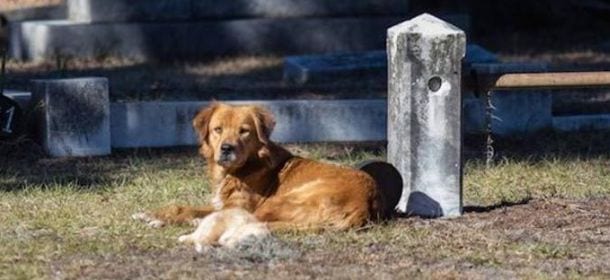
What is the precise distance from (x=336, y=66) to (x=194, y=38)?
251 centimetres

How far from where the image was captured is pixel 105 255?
24.8 ft

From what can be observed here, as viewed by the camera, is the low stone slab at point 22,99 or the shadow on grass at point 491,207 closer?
the shadow on grass at point 491,207

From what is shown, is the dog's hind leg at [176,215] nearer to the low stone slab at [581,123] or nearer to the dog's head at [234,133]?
the dog's head at [234,133]

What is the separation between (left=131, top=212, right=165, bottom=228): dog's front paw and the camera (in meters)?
8.26

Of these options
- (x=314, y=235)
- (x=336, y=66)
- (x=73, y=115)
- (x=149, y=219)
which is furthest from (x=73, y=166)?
(x=336, y=66)

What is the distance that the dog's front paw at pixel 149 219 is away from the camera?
8258 millimetres

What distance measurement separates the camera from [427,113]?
8.70m

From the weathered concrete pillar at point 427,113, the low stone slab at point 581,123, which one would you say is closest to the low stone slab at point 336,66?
the low stone slab at point 581,123

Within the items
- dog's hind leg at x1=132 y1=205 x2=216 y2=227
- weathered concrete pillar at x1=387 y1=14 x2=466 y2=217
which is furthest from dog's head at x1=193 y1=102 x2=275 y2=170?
weathered concrete pillar at x1=387 y1=14 x2=466 y2=217

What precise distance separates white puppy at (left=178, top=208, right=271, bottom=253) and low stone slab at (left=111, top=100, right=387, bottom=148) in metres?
3.78

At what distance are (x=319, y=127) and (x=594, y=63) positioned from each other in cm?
593

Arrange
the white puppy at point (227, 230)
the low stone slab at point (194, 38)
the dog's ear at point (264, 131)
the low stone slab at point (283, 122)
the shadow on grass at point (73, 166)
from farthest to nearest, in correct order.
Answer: the low stone slab at point (194, 38)
the low stone slab at point (283, 122)
the shadow on grass at point (73, 166)
the dog's ear at point (264, 131)
the white puppy at point (227, 230)

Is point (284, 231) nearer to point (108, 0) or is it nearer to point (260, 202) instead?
point (260, 202)

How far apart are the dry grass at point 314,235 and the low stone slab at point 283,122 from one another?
68 cm
